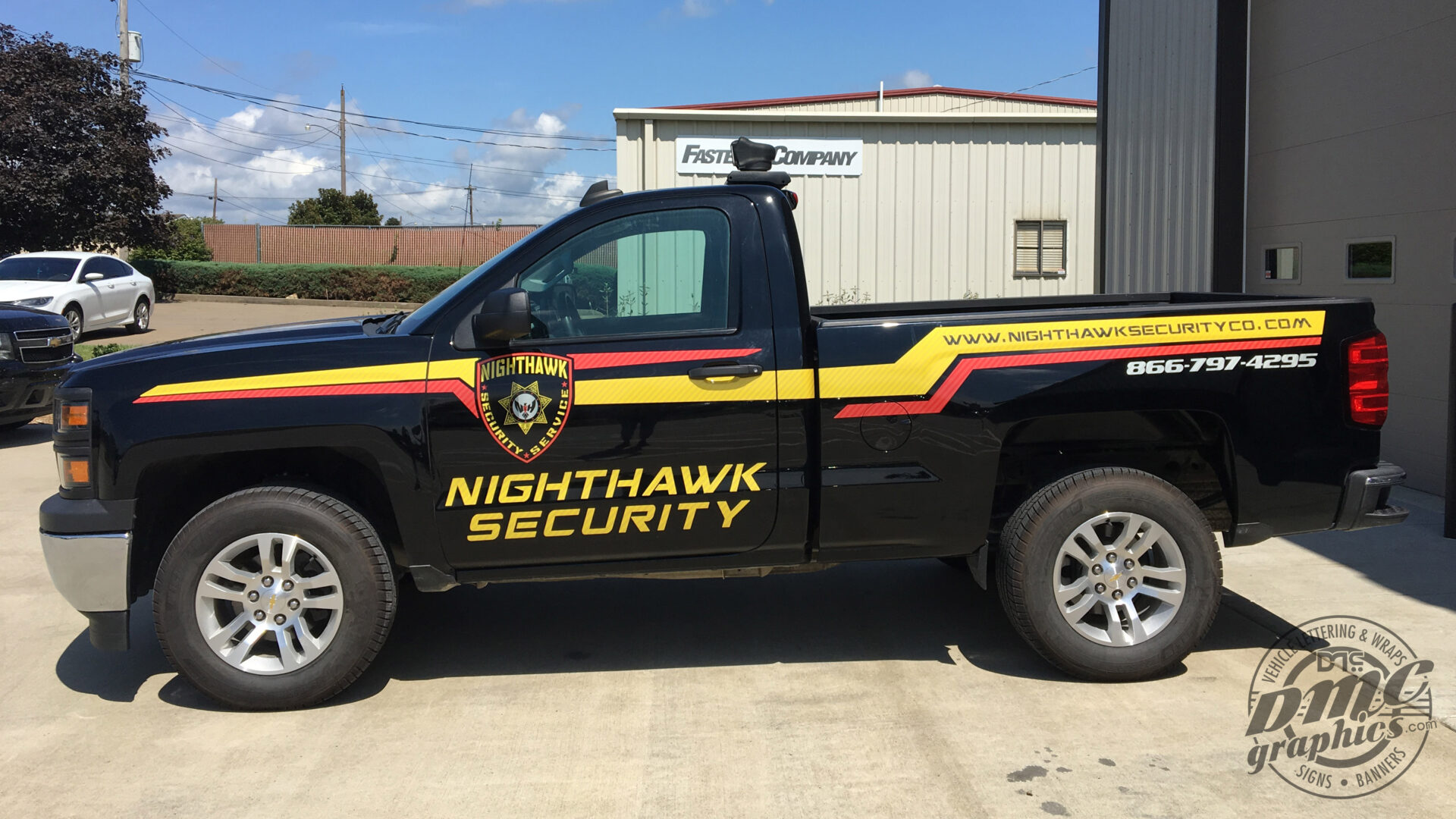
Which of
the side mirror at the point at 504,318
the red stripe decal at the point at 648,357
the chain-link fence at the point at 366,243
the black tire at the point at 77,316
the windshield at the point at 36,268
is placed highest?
the chain-link fence at the point at 366,243

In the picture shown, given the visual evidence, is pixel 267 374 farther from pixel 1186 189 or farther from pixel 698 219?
pixel 1186 189

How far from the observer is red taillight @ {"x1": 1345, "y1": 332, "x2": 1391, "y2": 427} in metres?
4.38

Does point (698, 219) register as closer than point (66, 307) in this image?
Yes

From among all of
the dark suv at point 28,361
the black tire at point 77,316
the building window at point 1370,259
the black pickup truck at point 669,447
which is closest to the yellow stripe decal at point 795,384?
the black pickup truck at point 669,447

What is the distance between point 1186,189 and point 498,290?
25.0 ft

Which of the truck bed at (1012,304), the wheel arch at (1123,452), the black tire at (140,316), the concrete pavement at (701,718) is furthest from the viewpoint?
the black tire at (140,316)

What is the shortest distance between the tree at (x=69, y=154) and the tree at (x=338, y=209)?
2624 cm

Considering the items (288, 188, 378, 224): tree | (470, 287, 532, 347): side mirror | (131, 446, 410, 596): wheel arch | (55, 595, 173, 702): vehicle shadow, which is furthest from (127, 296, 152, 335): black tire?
(288, 188, 378, 224): tree

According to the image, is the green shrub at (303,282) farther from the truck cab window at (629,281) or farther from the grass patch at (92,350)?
the truck cab window at (629,281)

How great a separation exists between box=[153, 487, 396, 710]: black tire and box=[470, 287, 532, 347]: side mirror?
88 centimetres

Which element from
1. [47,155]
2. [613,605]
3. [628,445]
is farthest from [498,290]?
[47,155]

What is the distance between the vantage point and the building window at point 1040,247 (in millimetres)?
17891

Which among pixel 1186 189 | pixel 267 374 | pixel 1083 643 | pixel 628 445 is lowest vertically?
pixel 1083 643

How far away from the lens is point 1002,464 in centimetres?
459
